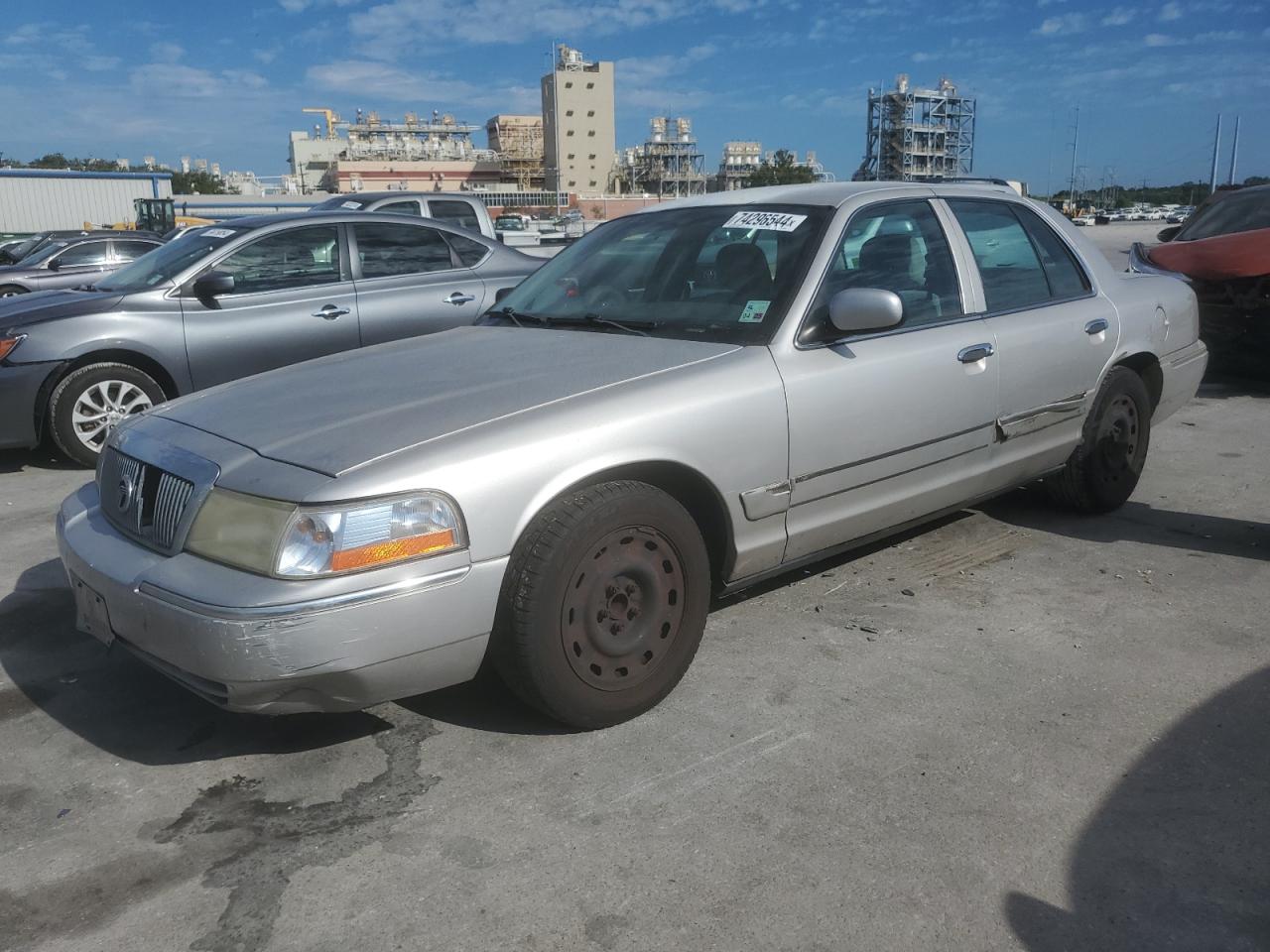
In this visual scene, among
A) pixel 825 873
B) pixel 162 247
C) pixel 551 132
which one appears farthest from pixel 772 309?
pixel 551 132

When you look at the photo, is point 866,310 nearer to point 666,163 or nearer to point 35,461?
point 35,461

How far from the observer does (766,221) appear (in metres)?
3.88

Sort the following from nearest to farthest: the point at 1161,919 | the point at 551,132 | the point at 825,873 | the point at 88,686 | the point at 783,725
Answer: the point at 1161,919 → the point at 825,873 → the point at 783,725 → the point at 88,686 → the point at 551,132

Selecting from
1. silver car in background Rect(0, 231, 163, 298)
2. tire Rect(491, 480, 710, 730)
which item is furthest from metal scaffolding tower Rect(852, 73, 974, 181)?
tire Rect(491, 480, 710, 730)

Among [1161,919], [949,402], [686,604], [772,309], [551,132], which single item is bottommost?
[1161,919]

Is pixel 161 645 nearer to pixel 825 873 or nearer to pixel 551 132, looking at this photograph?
pixel 825 873

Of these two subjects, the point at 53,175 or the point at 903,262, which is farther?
the point at 53,175

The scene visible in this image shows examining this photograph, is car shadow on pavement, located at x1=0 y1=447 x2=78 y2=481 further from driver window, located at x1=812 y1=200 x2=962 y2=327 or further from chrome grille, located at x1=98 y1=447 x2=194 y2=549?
driver window, located at x1=812 y1=200 x2=962 y2=327

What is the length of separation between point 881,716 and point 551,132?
125 meters

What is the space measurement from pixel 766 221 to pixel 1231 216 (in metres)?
7.15

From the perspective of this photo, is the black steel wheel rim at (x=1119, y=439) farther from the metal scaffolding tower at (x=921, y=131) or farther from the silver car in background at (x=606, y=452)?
the metal scaffolding tower at (x=921, y=131)

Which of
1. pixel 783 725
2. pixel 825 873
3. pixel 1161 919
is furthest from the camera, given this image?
pixel 783 725

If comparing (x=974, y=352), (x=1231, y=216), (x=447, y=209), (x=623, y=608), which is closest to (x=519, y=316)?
(x=623, y=608)

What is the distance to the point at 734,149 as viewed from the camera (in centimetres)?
17462
